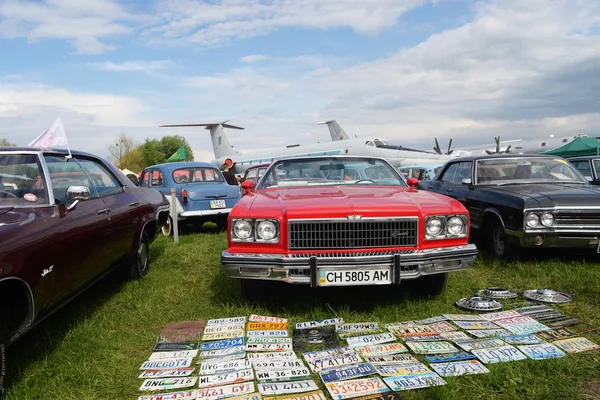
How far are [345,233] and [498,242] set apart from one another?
316 cm

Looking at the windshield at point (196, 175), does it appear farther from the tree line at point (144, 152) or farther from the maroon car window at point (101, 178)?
the tree line at point (144, 152)

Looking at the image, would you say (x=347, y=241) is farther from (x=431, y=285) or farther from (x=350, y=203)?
(x=431, y=285)

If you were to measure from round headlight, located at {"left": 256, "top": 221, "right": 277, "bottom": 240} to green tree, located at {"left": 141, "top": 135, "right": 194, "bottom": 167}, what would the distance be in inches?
2924

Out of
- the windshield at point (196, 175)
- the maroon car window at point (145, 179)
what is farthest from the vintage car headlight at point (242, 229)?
the maroon car window at point (145, 179)

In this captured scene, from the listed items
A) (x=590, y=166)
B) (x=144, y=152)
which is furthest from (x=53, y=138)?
(x=144, y=152)

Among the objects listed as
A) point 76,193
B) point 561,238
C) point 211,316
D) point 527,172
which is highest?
point 76,193

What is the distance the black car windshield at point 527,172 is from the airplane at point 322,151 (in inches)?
364

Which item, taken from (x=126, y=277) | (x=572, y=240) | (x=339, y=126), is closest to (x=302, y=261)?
(x=126, y=277)

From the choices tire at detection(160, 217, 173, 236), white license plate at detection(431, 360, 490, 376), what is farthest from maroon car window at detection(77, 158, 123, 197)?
tire at detection(160, 217, 173, 236)

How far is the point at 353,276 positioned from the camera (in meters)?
3.81

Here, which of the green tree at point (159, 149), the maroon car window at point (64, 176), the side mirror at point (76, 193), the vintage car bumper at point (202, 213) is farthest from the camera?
the green tree at point (159, 149)

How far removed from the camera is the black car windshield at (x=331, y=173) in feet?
17.3

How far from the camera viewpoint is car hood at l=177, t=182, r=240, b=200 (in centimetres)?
912

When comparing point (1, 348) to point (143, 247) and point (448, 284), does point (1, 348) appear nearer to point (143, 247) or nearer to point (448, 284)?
point (143, 247)
